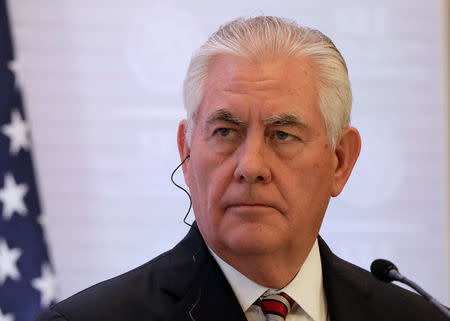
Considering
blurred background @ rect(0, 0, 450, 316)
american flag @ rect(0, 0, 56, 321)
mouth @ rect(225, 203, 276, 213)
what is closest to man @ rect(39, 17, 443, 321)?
mouth @ rect(225, 203, 276, 213)

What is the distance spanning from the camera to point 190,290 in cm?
230

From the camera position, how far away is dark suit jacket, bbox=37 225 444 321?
7.34 feet

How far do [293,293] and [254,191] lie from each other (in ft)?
1.17

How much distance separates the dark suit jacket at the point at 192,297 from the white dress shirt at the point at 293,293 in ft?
0.10

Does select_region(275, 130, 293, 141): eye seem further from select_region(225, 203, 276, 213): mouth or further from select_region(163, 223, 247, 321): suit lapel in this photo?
select_region(163, 223, 247, 321): suit lapel

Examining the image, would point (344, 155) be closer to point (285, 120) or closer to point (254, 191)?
point (285, 120)

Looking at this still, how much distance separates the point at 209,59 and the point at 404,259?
2631mm

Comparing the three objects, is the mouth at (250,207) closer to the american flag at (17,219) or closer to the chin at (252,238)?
the chin at (252,238)

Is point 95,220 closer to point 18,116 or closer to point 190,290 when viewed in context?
point 18,116

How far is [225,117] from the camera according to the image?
2283 mm

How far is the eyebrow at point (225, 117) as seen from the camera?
2.27 meters

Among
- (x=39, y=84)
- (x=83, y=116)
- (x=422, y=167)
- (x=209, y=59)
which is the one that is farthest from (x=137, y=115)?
(x=209, y=59)

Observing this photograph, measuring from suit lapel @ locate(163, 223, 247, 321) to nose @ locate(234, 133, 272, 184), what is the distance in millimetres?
307

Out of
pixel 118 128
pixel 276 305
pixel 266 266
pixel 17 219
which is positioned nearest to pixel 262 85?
pixel 266 266
